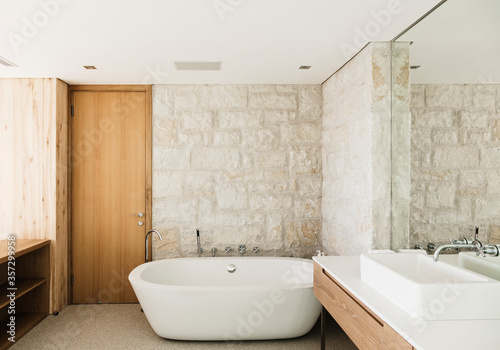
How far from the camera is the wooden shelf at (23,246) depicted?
8.60 ft

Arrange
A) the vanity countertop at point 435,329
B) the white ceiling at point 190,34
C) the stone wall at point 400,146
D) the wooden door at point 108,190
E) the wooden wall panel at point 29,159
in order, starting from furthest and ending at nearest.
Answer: the wooden door at point 108,190 → the wooden wall panel at point 29,159 → the stone wall at point 400,146 → the white ceiling at point 190,34 → the vanity countertop at point 435,329

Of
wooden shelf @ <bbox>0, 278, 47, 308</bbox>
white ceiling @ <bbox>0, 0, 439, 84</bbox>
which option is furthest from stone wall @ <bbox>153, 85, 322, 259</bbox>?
wooden shelf @ <bbox>0, 278, 47, 308</bbox>

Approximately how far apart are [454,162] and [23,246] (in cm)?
Answer: 335

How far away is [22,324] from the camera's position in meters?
2.87

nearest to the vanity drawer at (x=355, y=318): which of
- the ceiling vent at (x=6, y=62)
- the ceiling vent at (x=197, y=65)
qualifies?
the ceiling vent at (x=197, y=65)

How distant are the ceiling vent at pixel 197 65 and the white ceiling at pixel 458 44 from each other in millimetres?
1489

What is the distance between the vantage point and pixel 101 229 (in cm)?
342

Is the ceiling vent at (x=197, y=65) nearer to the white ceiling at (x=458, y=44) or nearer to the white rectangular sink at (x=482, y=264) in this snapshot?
the white ceiling at (x=458, y=44)

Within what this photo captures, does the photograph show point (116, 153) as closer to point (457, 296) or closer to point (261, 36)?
point (261, 36)

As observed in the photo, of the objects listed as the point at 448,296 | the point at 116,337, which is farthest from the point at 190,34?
the point at 116,337

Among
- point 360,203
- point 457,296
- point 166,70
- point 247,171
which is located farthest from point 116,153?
point 457,296

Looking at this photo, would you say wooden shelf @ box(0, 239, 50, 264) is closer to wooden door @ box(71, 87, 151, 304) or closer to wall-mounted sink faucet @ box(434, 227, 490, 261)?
wooden door @ box(71, 87, 151, 304)

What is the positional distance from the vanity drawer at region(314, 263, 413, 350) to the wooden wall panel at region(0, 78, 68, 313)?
2580 mm

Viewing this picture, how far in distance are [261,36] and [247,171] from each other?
4.91ft
